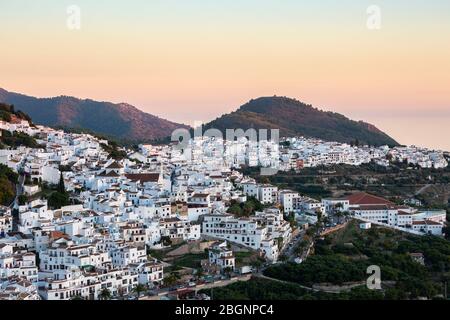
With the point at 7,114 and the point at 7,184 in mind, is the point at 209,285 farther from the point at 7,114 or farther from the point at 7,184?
the point at 7,114

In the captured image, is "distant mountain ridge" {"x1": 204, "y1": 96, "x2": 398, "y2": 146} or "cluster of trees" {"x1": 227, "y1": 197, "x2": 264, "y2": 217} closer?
"cluster of trees" {"x1": 227, "y1": 197, "x2": 264, "y2": 217}

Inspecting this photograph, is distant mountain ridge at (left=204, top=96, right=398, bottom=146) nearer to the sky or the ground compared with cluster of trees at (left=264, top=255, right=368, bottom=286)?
nearer to the sky

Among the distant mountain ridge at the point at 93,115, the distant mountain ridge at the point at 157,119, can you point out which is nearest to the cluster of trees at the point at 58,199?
the distant mountain ridge at the point at 157,119

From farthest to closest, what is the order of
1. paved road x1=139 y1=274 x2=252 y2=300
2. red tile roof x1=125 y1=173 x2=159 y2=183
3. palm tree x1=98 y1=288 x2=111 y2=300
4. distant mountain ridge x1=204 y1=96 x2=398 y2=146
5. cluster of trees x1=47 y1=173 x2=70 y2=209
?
distant mountain ridge x1=204 y1=96 x2=398 y2=146
red tile roof x1=125 y1=173 x2=159 y2=183
cluster of trees x1=47 y1=173 x2=70 y2=209
paved road x1=139 y1=274 x2=252 y2=300
palm tree x1=98 y1=288 x2=111 y2=300

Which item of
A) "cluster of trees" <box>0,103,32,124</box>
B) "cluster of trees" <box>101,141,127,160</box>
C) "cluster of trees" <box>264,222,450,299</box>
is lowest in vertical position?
"cluster of trees" <box>264,222,450,299</box>

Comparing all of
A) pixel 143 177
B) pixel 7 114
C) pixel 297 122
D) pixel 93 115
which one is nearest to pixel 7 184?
pixel 143 177

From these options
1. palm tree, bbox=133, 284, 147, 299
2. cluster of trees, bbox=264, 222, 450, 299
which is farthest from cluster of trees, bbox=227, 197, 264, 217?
palm tree, bbox=133, 284, 147, 299

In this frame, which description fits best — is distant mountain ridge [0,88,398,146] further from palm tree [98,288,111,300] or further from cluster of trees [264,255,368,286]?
palm tree [98,288,111,300]
